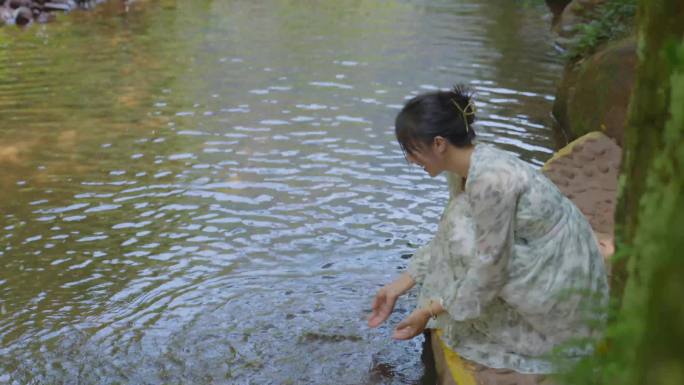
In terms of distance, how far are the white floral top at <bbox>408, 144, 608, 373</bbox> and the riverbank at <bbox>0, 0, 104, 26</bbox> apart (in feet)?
41.2

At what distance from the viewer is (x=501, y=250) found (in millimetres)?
3170

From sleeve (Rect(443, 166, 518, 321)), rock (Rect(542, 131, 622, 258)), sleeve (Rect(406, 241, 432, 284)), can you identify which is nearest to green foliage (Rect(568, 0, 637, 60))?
rock (Rect(542, 131, 622, 258))

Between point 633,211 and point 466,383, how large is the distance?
217 cm

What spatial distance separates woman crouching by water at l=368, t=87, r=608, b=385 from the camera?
10.5 feet

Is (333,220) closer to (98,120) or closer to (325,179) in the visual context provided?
(325,179)

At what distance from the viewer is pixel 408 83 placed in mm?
10031

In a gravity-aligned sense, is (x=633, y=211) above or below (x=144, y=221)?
above

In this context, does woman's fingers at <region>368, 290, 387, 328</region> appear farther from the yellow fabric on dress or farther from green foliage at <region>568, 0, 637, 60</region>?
green foliage at <region>568, 0, 637, 60</region>

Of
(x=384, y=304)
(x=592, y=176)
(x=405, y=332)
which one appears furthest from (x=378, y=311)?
(x=592, y=176)

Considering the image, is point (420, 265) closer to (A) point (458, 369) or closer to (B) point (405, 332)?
(B) point (405, 332)

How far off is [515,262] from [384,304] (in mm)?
764

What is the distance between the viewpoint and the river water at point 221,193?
14.6 ft

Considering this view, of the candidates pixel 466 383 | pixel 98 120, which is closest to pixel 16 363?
pixel 466 383

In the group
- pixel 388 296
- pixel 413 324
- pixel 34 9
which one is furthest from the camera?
pixel 34 9
